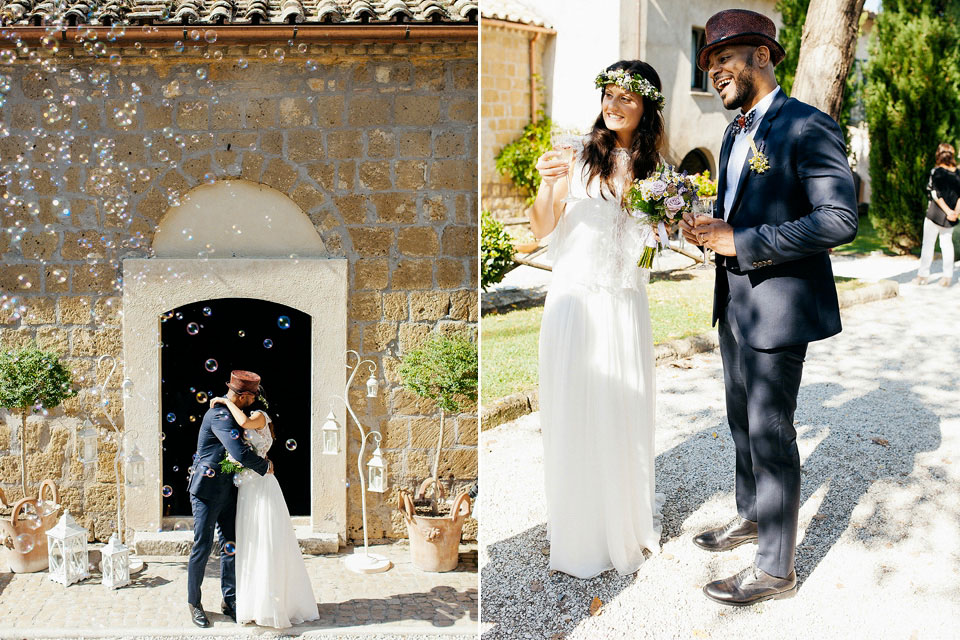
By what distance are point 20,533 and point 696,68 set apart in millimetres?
12547

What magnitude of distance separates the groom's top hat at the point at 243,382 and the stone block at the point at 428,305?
3.43ft

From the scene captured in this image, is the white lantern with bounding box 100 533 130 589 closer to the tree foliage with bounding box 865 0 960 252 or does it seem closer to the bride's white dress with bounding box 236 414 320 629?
the bride's white dress with bounding box 236 414 320 629

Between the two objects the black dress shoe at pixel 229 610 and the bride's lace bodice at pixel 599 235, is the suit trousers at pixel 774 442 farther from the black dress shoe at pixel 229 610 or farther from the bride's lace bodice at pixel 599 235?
the black dress shoe at pixel 229 610

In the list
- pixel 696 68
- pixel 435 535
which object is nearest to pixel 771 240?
pixel 435 535

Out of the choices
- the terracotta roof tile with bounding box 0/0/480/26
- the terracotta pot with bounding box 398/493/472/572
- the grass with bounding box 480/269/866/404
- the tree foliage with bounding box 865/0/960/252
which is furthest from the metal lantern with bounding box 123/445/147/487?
the tree foliage with bounding box 865/0/960/252

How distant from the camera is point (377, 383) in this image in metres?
4.45

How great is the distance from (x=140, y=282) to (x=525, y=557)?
2607 mm

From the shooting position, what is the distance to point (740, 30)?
2.67 meters

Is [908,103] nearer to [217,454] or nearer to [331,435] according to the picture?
[331,435]

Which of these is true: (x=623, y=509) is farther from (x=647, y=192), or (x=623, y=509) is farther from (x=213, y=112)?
(x=213, y=112)

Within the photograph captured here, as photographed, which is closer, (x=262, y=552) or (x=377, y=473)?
(x=262, y=552)

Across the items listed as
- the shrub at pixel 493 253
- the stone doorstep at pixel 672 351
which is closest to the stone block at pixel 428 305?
the stone doorstep at pixel 672 351

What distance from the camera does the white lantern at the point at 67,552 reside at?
4191 mm

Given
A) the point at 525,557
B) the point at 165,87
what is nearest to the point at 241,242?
the point at 165,87
